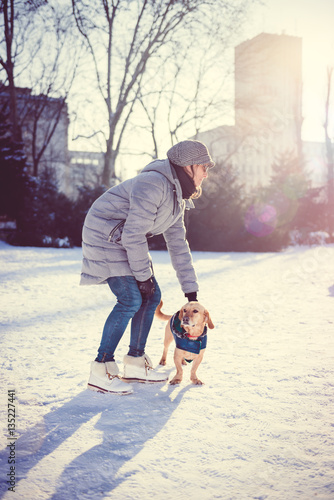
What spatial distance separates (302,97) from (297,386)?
123 feet

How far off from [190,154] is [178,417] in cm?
185

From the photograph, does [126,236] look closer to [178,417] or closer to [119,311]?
[119,311]

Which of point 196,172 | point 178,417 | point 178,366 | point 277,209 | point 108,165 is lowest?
point 178,417

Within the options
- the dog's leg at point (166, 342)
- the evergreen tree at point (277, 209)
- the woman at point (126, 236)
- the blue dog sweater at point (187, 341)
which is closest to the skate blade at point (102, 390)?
the woman at point (126, 236)

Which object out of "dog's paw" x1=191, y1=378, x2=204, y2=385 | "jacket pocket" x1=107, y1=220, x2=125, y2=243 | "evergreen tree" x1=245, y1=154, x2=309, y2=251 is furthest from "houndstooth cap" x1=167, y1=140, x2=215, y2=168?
"evergreen tree" x1=245, y1=154, x2=309, y2=251

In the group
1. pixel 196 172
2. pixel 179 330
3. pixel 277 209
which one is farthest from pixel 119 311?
pixel 277 209

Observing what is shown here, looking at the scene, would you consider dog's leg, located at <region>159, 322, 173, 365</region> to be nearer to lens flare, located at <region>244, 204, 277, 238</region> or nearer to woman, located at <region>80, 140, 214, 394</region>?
woman, located at <region>80, 140, 214, 394</region>

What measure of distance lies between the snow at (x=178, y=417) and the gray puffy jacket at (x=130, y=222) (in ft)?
3.16

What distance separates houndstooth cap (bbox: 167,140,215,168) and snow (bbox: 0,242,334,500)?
1.76m

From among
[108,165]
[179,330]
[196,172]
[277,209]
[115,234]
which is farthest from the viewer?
[277,209]

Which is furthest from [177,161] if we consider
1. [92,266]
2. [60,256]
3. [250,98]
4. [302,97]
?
[302,97]

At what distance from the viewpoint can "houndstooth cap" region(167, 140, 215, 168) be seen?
3.07 m

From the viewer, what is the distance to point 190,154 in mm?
3066

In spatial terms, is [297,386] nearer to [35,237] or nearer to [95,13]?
[35,237]
